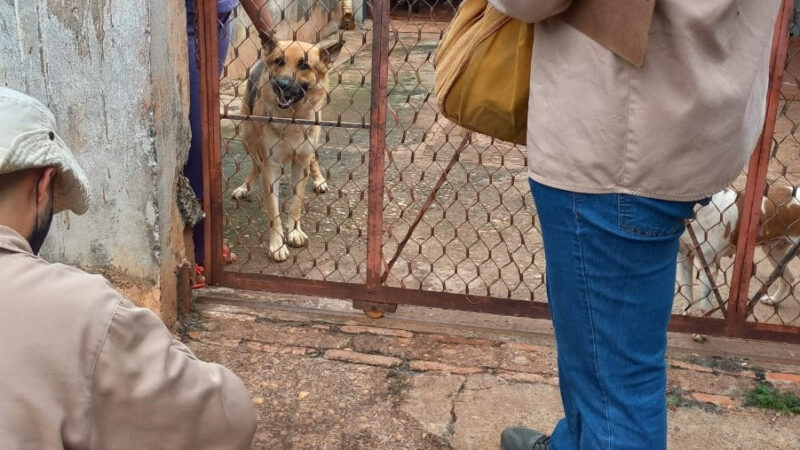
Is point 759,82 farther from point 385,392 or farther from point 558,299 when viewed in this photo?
point 385,392

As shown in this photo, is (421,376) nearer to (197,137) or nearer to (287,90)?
(197,137)

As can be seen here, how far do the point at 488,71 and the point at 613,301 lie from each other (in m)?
0.58

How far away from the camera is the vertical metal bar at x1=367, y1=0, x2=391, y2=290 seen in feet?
10.9

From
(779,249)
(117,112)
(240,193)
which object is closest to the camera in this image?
(117,112)

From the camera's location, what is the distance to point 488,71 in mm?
1842

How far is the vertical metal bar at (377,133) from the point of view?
10.9ft

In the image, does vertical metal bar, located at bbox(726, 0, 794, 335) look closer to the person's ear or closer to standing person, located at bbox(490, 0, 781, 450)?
standing person, located at bbox(490, 0, 781, 450)

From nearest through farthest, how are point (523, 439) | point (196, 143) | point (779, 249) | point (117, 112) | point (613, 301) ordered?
point (613, 301) < point (523, 439) < point (117, 112) < point (196, 143) < point (779, 249)

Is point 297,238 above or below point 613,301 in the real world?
below

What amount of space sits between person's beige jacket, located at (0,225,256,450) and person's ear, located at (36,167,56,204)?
0.50ft

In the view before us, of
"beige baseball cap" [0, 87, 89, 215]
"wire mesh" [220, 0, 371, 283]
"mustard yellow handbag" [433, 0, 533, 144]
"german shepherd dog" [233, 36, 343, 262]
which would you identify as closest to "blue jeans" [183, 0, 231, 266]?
"wire mesh" [220, 0, 371, 283]

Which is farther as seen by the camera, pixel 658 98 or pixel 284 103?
pixel 284 103

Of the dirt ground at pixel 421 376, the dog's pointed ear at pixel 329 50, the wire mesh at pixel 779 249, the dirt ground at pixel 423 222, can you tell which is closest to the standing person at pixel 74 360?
the dirt ground at pixel 421 376

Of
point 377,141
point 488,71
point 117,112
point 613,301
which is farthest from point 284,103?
point 613,301
